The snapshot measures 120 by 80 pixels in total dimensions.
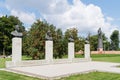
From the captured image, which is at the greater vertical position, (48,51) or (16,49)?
(16,49)

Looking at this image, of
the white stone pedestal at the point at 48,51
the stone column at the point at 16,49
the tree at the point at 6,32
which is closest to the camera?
the stone column at the point at 16,49

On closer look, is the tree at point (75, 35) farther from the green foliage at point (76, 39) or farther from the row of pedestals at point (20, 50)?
the row of pedestals at point (20, 50)

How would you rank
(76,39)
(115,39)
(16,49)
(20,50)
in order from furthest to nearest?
(115,39), (76,39), (20,50), (16,49)

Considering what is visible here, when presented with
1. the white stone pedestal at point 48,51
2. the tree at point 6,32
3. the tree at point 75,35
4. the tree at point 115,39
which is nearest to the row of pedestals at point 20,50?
Result: the white stone pedestal at point 48,51

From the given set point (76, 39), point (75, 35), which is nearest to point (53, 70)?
point (76, 39)

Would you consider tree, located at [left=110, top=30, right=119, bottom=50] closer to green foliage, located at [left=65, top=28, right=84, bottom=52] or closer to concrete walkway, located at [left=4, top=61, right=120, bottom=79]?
green foliage, located at [left=65, top=28, right=84, bottom=52]

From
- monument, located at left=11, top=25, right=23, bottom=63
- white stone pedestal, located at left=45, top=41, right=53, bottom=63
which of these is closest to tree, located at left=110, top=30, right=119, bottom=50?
white stone pedestal, located at left=45, top=41, right=53, bottom=63

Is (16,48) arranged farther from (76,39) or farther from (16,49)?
(76,39)

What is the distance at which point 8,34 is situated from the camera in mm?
54750

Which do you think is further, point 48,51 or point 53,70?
point 48,51

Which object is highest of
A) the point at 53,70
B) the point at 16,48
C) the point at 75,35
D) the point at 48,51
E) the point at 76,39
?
the point at 75,35

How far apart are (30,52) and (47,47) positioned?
6.76 metres

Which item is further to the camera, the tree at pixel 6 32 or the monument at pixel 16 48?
the tree at pixel 6 32

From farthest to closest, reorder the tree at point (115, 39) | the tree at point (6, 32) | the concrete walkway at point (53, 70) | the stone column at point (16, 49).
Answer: the tree at point (115, 39) → the tree at point (6, 32) → the stone column at point (16, 49) → the concrete walkway at point (53, 70)
